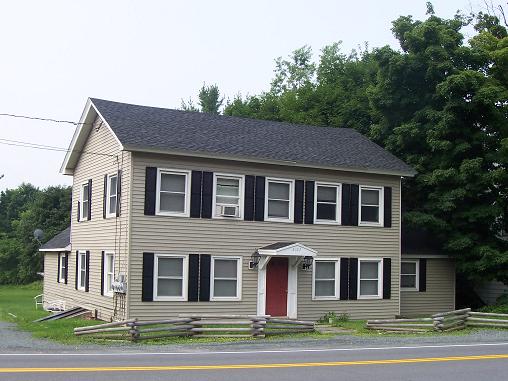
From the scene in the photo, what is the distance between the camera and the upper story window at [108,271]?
23625 millimetres

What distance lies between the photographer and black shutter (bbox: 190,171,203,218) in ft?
74.7

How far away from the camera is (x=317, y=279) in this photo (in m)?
25.0

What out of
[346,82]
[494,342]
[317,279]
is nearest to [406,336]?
[494,342]

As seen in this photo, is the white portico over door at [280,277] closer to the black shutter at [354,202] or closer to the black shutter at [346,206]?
the black shutter at [346,206]

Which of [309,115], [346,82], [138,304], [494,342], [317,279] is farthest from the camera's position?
[346,82]

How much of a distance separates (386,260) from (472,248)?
395 cm

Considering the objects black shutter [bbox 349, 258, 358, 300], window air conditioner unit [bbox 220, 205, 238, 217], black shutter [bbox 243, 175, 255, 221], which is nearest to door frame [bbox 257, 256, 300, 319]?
black shutter [bbox 243, 175, 255, 221]

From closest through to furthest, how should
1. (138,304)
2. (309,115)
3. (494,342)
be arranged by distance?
(494,342) < (138,304) < (309,115)

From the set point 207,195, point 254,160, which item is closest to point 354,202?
point 254,160

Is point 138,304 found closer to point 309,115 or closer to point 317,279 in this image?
point 317,279

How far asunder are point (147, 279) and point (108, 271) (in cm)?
285

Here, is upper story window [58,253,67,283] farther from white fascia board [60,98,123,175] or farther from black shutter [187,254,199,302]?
black shutter [187,254,199,302]

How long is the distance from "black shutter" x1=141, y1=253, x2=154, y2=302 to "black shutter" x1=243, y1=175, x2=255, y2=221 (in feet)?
12.2

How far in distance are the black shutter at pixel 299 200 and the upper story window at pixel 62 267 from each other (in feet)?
39.9
